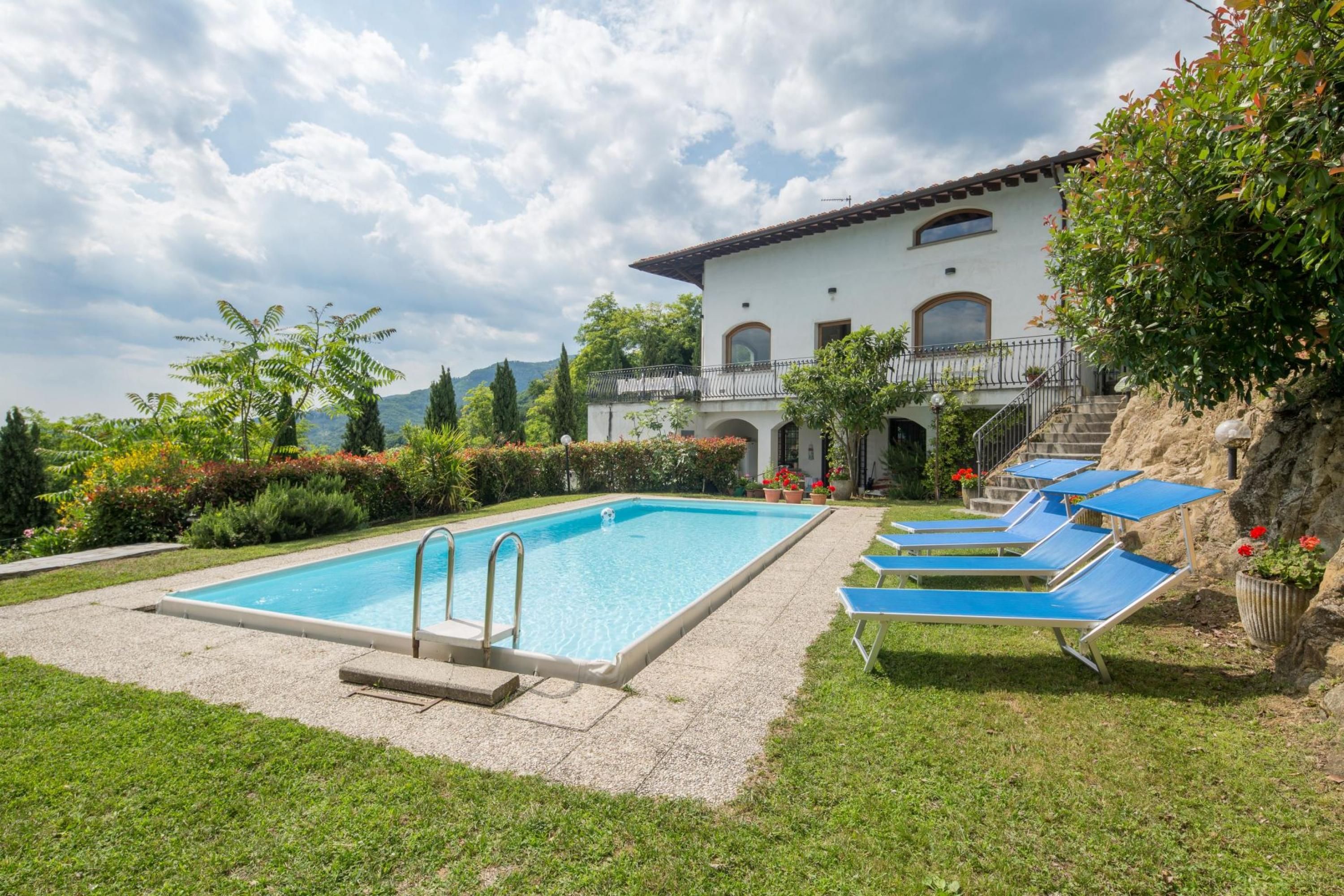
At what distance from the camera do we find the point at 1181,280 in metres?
4.09

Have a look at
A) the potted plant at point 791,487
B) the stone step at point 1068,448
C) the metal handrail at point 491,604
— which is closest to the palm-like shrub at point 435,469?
the potted plant at point 791,487

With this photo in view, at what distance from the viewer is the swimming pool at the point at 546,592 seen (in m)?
4.99

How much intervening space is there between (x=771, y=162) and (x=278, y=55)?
13.8 m

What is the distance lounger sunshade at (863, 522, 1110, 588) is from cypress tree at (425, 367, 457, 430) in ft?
88.9

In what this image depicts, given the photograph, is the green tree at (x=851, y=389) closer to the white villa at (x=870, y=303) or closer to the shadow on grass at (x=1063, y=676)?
the white villa at (x=870, y=303)

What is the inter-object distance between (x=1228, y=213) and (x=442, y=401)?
101 feet

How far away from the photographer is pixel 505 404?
33812 millimetres

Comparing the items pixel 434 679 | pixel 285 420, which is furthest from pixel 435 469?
pixel 434 679

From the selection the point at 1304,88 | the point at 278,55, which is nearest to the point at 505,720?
the point at 1304,88

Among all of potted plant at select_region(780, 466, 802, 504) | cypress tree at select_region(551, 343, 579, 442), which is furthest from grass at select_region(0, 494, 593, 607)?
cypress tree at select_region(551, 343, 579, 442)

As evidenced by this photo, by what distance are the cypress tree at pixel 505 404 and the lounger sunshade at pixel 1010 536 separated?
90.8 ft

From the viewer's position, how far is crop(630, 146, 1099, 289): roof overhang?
16016 mm

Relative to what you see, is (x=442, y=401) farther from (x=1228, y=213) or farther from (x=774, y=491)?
(x=1228, y=213)

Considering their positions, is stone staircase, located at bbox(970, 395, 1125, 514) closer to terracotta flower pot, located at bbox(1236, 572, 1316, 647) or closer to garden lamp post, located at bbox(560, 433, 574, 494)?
terracotta flower pot, located at bbox(1236, 572, 1316, 647)
